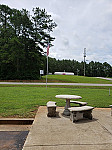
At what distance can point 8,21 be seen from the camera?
3466 cm

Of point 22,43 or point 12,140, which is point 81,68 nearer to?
point 22,43

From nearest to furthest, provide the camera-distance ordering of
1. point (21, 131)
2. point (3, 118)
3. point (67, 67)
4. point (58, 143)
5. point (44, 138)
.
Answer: point (58, 143), point (44, 138), point (21, 131), point (3, 118), point (67, 67)

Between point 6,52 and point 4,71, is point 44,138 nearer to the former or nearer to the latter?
point 6,52

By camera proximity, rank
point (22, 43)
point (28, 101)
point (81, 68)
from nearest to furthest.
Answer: point (28, 101) < point (22, 43) < point (81, 68)

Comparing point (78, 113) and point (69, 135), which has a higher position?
point (78, 113)

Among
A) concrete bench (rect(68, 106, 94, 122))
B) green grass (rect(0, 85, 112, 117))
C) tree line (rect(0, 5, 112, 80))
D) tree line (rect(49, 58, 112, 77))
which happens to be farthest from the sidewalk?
tree line (rect(49, 58, 112, 77))

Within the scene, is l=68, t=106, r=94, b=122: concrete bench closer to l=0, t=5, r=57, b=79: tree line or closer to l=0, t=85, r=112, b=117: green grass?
A: l=0, t=85, r=112, b=117: green grass

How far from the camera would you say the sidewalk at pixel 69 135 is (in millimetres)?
2996

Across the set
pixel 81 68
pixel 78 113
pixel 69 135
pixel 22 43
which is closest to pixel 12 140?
pixel 69 135

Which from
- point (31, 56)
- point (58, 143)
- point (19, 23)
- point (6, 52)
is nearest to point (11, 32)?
point (19, 23)

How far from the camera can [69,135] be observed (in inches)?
139

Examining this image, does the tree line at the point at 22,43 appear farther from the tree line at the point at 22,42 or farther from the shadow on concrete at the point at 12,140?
the shadow on concrete at the point at 12,140

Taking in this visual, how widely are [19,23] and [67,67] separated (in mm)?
76992

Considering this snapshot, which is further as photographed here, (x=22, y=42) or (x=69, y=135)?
(x=22, y=42)
